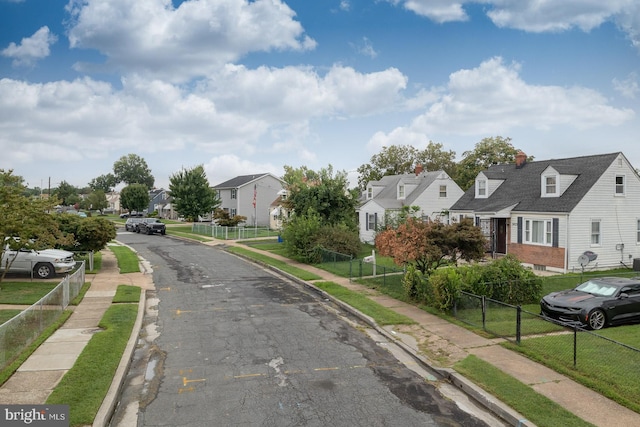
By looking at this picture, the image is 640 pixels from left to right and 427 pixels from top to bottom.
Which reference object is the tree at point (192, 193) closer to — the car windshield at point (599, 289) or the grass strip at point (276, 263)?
the grass strip at point (276, 263)

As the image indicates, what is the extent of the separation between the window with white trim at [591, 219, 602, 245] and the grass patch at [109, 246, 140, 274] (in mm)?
23696

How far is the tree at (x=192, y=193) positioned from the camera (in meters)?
60.9

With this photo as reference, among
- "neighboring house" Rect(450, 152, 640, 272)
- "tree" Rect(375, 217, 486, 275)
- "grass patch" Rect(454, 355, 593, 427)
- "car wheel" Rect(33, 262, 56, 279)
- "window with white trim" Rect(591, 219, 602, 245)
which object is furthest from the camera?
"window with white trim" Rect(591, 219, 602, 245)

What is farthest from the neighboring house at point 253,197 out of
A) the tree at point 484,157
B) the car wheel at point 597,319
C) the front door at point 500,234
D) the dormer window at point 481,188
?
the car wheel at point 597,319

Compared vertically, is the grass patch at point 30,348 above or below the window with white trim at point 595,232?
below

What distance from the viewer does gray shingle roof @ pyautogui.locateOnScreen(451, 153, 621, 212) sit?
25.7 meters

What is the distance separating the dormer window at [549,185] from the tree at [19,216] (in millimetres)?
24189

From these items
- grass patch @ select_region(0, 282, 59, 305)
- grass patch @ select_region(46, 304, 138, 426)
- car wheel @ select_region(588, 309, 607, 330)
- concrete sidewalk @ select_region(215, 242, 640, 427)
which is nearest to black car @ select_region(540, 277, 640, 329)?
car wheel @ select_region(588, 309, 607, 330)

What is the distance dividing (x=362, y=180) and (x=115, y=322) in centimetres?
6129

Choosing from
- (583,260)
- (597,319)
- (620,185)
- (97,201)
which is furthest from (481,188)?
(97,201)

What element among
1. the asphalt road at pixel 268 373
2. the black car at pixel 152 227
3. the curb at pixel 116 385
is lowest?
the asphalt road at pixel 268 373

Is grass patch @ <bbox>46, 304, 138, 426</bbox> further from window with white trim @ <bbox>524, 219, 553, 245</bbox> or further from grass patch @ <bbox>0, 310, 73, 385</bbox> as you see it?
window with white trim @ <bbox>524, 219, 553, 245</bbox>

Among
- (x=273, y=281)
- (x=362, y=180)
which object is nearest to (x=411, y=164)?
(x=362, y=180)

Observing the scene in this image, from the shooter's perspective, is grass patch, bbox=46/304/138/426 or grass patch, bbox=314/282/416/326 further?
grass patch, bbox=314/282/416/326
